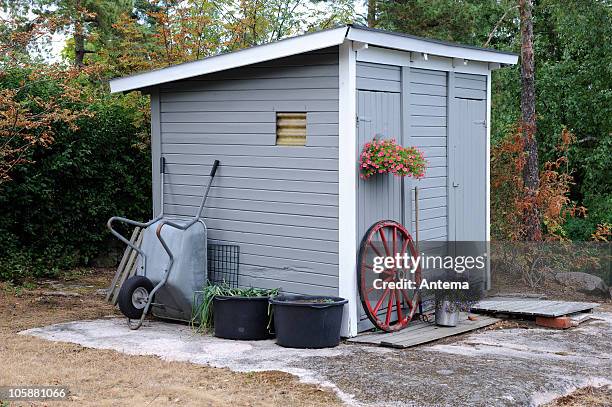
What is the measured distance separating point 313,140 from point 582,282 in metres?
5.34

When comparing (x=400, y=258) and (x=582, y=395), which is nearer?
(x=582, y=395)

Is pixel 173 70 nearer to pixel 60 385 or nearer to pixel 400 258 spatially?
pixel 400 258

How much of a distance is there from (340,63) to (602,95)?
9.19 metres

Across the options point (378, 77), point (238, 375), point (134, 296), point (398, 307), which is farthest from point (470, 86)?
point (238, 375)

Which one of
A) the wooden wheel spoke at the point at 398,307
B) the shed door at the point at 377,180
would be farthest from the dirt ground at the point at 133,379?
the wooden wheel spoke at the point at 398,307

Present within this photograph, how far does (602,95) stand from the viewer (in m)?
15.9

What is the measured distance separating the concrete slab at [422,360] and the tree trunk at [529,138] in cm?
301

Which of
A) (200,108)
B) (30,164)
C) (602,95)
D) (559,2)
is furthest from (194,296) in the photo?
(602,95)

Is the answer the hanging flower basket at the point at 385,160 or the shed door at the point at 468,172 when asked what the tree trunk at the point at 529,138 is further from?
the hanging flower basket at the point at 385,160

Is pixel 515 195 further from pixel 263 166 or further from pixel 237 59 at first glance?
pixel 237 59

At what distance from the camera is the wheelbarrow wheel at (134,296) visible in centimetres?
854

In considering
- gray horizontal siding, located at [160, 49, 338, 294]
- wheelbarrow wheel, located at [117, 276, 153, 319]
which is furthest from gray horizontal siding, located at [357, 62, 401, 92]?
wheelbarrow wheel, located at [117, 276, 153, 319]

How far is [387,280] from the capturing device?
8.56 meters

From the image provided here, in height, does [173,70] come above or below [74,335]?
above
